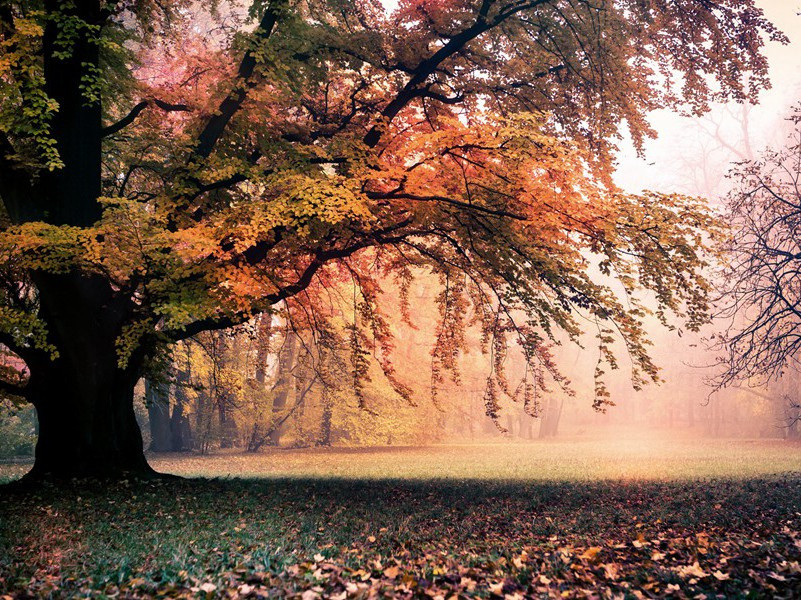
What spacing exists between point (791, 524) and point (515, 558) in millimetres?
3914

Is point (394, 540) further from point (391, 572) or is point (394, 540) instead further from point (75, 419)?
point (75, 419)

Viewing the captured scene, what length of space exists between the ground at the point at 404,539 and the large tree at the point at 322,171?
240cm

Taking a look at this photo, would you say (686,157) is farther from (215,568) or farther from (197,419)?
(215,568)

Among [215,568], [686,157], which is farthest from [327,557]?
[686,157]

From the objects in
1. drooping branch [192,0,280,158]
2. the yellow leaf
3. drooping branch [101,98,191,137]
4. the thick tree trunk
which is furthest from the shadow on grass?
drooping branch [101,98,191,137]

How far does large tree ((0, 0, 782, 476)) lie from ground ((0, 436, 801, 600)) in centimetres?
240

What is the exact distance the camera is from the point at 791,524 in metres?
7.70

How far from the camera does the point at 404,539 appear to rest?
7.07 m

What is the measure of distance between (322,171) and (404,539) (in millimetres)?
5966

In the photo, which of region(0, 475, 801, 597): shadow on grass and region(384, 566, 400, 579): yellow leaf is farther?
region(384, 566, 400, 579): yellow leaf

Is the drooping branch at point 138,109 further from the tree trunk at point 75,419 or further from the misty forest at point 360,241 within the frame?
the tree trunk at point 75,419

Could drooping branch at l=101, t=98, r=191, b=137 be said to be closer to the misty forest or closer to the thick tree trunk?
the misty forest

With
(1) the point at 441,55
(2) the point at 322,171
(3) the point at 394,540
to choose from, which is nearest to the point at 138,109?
(2) the point at 322,171

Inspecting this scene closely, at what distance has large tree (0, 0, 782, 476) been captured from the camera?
9.33m
